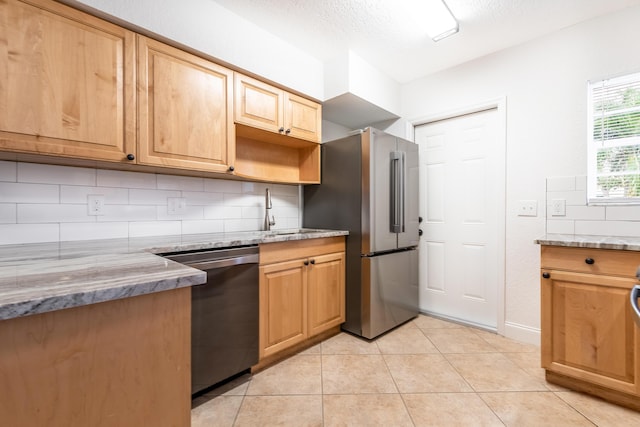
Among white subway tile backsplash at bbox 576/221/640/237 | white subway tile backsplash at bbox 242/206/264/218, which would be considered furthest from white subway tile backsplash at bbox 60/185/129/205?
white subway tile backsplash at bbox 576/221/640/237

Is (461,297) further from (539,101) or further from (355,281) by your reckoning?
(539,101)

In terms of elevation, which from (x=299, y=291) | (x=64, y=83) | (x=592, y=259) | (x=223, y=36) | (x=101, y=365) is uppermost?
(x=223, y=36)

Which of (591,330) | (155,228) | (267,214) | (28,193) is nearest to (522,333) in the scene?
(591,330)

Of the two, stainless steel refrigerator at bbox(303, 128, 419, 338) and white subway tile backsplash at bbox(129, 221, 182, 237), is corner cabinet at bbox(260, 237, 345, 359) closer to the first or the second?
stainless steel refrigerator at bbox(303, 128, 419, 338)

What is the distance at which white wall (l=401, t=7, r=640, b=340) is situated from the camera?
6.27 ft

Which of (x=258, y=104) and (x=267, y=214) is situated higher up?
(x=258, y=104)

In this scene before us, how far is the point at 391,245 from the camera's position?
2.39 metres

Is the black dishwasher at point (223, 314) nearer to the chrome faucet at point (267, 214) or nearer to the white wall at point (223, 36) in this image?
the chrome faucet at point (267, 214)

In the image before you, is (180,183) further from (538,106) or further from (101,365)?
(538,106)

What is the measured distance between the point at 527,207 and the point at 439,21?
1.59 m

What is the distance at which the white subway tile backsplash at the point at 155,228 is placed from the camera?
1.78 metres

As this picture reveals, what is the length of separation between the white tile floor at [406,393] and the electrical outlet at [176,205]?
3.94 ft

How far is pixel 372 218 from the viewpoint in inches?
87.7

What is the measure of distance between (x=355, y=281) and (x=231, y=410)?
1.24m
